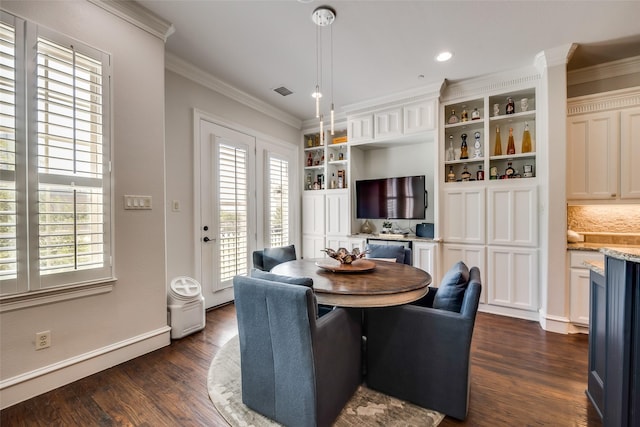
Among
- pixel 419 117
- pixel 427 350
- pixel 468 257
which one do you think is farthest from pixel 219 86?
pixel 468 257

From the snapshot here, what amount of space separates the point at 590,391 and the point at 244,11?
3.68 metres

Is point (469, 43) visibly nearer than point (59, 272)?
No

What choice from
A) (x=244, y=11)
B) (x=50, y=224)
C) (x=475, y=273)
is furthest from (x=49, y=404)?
(x=244, y=11)

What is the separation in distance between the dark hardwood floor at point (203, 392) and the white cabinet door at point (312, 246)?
93.2 inches

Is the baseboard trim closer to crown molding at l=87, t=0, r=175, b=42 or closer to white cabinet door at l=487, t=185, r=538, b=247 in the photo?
crown molding at l=87, t=0, r=175, b=42

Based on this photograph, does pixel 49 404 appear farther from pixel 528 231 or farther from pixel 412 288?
pixel 528 231

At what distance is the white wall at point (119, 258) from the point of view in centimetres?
182

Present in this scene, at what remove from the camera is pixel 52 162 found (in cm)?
191

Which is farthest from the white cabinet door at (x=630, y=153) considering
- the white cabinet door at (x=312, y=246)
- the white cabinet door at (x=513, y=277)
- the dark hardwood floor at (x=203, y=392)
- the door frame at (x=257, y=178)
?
the door frame at (x=257, y=178)

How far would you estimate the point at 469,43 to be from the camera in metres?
2.73

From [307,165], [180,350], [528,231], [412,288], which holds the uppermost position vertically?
[307,165]

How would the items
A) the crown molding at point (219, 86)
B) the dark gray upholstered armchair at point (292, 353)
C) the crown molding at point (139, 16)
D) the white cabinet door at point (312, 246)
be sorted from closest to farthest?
1. the dark gray upholstered armchair at point (292, 353)
2. the crown molding at point (139, 16)
3. the crown molding at point (219, 86)
4. the white cabinet door at point (312, 246)

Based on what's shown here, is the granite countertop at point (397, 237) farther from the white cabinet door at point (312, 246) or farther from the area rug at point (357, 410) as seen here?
the area rug at point (357, 410)

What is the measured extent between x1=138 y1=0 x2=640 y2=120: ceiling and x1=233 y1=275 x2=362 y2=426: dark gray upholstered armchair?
2213 millimetres
